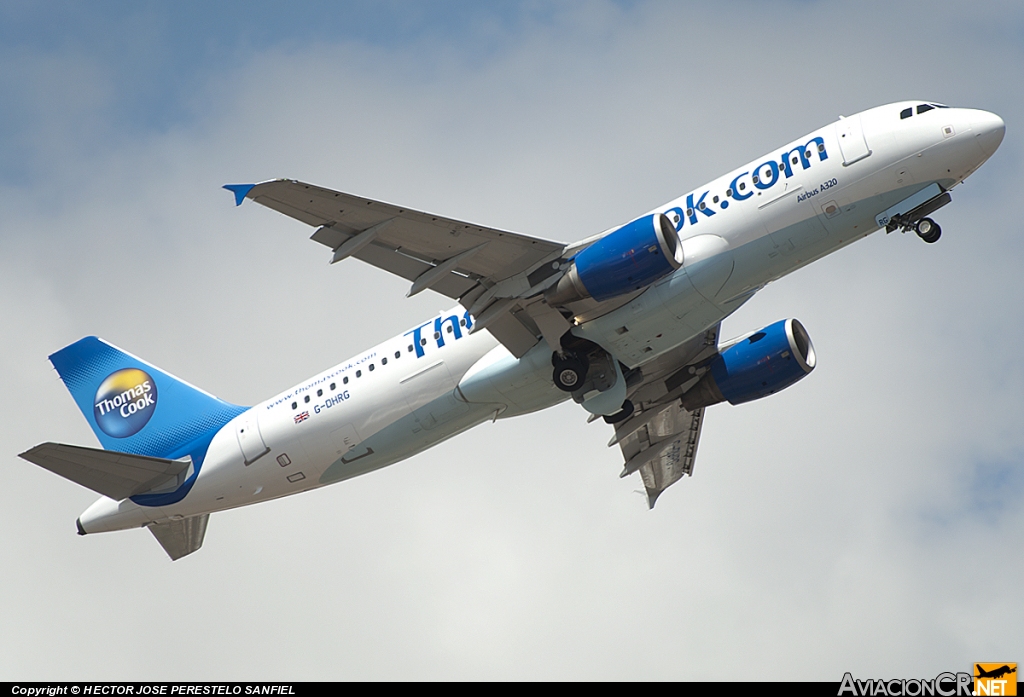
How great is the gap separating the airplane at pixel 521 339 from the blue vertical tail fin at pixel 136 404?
0.06 meters

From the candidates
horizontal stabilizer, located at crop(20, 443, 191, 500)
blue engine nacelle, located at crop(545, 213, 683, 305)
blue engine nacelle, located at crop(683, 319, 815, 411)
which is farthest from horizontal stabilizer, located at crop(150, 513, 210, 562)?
blue engine nacelle, located at crop(683, 319, 815, 411)

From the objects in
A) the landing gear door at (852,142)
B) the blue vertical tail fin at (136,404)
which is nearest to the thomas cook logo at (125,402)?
the blue vertical tail fin at (136,404)

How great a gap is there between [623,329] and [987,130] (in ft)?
33.9

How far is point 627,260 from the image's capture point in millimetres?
27141

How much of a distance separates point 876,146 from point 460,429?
44.3ft

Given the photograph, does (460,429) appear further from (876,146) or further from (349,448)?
(876,146)

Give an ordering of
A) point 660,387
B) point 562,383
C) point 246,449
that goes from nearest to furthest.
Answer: point 562,383, point 246,449, point 660,387

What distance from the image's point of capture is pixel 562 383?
3011 centimetres

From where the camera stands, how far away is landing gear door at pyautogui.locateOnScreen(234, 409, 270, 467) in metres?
32.5

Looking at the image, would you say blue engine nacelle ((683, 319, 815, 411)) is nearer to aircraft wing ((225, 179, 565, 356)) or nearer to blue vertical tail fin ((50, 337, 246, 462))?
aircraft wing ((225, 179, 565, 356))

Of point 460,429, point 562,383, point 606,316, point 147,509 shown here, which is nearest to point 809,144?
point 606,316

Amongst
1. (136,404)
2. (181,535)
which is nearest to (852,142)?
(181,535)

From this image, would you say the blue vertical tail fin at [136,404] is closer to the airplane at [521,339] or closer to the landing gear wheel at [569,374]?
the airplane at [521,339]

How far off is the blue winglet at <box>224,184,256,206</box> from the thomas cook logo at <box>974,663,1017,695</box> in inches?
749
